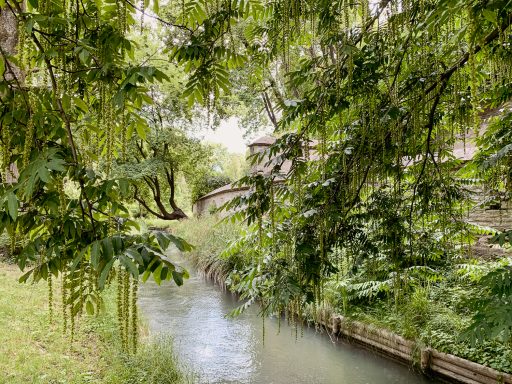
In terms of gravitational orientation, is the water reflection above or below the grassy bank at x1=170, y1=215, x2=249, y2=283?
below

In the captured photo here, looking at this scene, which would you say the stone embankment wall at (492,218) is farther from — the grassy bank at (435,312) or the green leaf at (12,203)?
the green leaf at (12,203)

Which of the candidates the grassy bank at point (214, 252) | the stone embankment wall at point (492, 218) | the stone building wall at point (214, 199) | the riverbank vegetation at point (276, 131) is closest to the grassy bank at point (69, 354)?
the riverbank vegetation at point (276, 131)

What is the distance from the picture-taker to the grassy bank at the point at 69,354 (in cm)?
395

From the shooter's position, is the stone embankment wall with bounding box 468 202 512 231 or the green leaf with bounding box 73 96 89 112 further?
the stone embankment wall with bounding box 468 202 512 231

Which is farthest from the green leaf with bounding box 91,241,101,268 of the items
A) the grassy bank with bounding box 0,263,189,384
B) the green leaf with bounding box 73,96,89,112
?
the grassy bank with bounding box 0,263,189,384

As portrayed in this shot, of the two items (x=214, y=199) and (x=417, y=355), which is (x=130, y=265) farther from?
(x=214, y=199)

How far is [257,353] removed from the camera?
5797 mm

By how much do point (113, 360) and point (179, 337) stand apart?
1.92m

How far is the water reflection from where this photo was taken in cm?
505

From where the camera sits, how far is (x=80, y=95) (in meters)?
2.00

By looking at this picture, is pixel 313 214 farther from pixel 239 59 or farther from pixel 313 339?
pixel 313 339

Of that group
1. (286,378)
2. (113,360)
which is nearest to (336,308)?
(286,378)

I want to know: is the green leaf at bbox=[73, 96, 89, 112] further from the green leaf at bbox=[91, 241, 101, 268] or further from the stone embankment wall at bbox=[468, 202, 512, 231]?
the stone embankment wall at bbox=[468, 202, 512, 231]

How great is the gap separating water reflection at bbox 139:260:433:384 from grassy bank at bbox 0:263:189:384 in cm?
73
